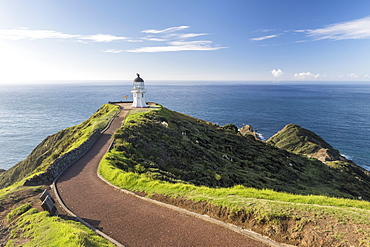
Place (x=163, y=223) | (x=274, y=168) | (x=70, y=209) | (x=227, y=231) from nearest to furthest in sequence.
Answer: (x=227, y=231) < (x=163, y=223) < (x=70, y=209) < (x=274, y=168)

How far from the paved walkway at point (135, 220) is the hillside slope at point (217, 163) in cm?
395

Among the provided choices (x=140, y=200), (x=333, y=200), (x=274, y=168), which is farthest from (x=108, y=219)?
(x=274, y=168)

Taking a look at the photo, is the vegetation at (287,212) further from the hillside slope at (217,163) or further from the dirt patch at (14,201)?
the dirt patch at (14,201)

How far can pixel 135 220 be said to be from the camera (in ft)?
37.0

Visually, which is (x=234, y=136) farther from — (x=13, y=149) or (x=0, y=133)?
(x=0, y=133)

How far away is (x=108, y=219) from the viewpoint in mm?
11523

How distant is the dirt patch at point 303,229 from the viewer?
26.5 feet

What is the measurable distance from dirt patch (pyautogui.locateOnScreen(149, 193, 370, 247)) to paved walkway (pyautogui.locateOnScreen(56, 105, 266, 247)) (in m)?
0.79

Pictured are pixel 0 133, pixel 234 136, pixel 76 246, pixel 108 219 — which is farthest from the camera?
pixel 0 133

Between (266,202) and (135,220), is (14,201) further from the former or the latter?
(266,202)

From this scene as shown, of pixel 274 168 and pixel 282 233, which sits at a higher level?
pixel 282 233

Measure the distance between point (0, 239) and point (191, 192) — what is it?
10.3 metres

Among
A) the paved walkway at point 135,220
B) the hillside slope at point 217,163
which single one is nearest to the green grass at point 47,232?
the paved walkway at point 135,220

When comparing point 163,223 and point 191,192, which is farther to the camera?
point 191,192
